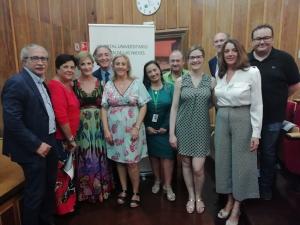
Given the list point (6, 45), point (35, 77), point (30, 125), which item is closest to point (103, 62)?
point (35, 77)

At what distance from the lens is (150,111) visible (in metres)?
2.25

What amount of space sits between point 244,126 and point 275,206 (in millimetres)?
770

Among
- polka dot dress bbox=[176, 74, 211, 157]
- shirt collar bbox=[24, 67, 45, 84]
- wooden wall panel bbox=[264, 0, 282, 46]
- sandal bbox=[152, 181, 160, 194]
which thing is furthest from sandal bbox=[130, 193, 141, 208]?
wooden wall panel bbox=[264, 0, 282, 46]

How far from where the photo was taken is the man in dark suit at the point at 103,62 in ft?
7.46

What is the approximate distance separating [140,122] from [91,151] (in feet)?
1.61

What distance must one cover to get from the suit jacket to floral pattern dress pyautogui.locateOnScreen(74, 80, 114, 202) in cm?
48

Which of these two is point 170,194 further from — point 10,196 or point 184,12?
point 184,12

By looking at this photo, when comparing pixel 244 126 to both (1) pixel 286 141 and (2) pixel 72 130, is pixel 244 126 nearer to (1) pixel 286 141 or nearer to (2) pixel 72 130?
(1) pixel 286 141

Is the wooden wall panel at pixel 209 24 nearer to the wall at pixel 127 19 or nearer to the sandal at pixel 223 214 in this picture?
the wall at pixel 127 19

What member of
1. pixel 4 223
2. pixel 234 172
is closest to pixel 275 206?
pixel 234 172

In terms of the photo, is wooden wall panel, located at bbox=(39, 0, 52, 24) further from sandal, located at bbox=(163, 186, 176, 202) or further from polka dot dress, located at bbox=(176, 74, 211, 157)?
sandal, located at bbox=(163, 186, 176, 202)

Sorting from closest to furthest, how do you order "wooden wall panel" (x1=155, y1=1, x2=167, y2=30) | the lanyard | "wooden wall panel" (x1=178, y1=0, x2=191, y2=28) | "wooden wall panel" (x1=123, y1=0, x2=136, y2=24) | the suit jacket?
1. the suit jacket
2. the lanyard
3. "wooden wall panel" (x1=178, y1=0, x2=191, y2=28)
4. "wooden wall panel" (x1=155, y1=1, x2=167, y2=30)
5. "wooden wall panel" (x1=123, y1=0, x2=136, y2=24)

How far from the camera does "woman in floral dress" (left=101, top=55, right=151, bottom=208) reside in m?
2.08

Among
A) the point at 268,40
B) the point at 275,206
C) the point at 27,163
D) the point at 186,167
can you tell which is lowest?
the point at 275,206
